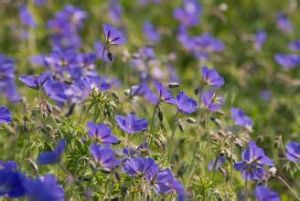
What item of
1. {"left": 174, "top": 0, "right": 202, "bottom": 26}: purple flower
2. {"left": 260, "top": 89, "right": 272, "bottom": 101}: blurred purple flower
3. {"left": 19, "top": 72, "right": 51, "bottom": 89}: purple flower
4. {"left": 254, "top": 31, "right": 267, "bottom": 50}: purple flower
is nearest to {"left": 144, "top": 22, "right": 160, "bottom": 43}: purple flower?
{"left": 174, "top": 0, "right": 202, "bottom": 26}: purple flower

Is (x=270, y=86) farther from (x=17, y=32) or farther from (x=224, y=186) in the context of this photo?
(x=224, y=186)

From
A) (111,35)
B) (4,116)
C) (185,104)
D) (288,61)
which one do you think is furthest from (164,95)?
(288,61)

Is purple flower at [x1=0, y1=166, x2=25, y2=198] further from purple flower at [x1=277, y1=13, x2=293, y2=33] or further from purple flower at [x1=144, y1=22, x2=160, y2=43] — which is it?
purple flower at [x1=277, y1=13, x2=293, y2=33]

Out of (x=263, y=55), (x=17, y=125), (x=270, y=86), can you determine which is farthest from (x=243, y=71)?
(x=17, y=125)

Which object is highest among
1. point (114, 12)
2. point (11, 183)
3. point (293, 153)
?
point (11, 183)

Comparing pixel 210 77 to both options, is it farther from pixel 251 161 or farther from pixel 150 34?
pixel 150 34

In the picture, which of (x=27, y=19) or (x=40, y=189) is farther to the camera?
(x=27, y=19)

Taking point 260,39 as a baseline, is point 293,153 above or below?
above

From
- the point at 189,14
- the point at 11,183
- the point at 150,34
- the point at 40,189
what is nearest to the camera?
the point at 40,189
